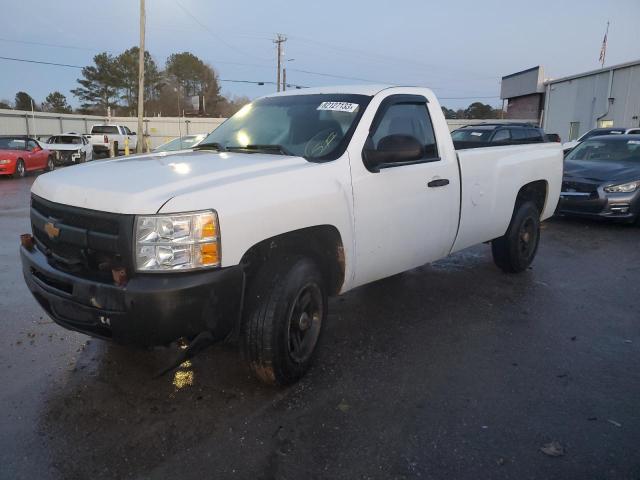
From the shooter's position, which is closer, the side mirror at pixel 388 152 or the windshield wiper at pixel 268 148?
the side mirror at pixel 388 152

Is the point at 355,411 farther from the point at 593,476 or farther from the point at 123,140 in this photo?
the point at 123,140

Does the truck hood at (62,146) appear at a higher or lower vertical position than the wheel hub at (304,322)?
higher

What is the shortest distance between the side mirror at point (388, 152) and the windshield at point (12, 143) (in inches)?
725

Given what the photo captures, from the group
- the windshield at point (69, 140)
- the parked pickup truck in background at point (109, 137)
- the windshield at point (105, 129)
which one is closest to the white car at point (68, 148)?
the windshield at point (69, 140)

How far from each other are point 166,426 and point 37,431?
697mm

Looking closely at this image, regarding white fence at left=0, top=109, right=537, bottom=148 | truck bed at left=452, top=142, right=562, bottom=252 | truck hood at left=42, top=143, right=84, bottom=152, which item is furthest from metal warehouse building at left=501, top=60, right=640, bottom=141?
truck hood at left=42, top=143, right=84, bottom=152

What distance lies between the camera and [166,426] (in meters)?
2.86

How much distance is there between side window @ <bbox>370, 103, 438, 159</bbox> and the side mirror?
9.7 inches

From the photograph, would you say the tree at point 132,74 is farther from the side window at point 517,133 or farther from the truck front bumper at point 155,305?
the truck front bumper at point 155,305

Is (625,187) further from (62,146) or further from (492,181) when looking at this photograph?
(62,146)

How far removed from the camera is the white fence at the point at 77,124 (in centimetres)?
3244

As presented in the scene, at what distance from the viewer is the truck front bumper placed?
8.28 ft

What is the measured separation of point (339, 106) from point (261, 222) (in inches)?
57.6

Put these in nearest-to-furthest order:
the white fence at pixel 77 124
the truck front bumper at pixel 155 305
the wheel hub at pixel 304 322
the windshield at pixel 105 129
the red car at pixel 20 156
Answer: the truck front bumper at pixel 155 305 → the wheel hub at pixel 304 322 → the red car at pixel 20 156 → the windshield at pixel 105 129 → the white fence at pixel 77 124
